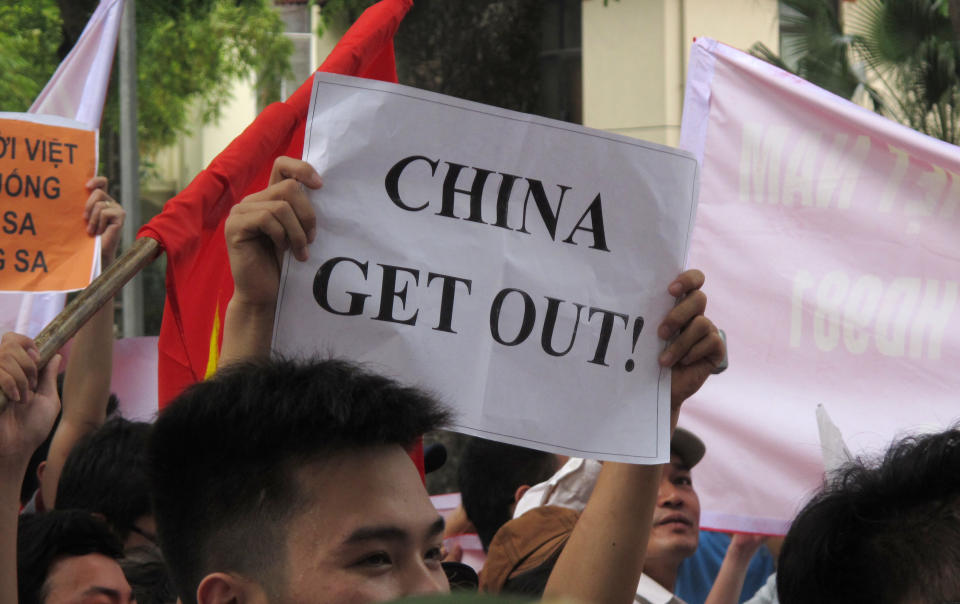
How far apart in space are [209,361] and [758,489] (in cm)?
174

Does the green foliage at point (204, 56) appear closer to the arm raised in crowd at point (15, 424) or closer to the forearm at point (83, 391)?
the forearm at point (83, 391)

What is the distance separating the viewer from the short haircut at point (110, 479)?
3316 millimetres

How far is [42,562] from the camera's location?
276 centimetres

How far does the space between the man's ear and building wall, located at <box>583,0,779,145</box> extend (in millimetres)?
13350

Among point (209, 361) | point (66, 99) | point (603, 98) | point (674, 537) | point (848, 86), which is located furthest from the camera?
point (603, 98)

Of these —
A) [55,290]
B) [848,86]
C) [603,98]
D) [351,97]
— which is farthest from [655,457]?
[603,98]

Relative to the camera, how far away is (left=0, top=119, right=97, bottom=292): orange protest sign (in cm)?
383

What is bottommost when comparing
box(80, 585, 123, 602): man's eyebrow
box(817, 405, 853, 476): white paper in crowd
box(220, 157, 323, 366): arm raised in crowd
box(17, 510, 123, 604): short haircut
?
box(80, 585, 123, 602): man's eyebrow

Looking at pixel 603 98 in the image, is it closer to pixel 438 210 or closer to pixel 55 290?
pixel 55 290

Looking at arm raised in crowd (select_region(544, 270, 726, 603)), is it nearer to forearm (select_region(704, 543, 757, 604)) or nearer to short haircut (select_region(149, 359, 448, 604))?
short haircut (select_region(149, 359, 448, 604))

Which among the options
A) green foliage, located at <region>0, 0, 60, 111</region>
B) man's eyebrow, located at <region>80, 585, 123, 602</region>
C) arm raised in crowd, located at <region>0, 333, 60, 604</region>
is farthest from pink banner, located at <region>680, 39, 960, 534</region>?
green foliage, located at <region>0, 0, 60, 111</region>

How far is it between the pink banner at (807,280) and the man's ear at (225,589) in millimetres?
2008

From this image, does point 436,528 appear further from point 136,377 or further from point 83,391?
point 136,377

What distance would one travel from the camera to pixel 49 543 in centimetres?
278
